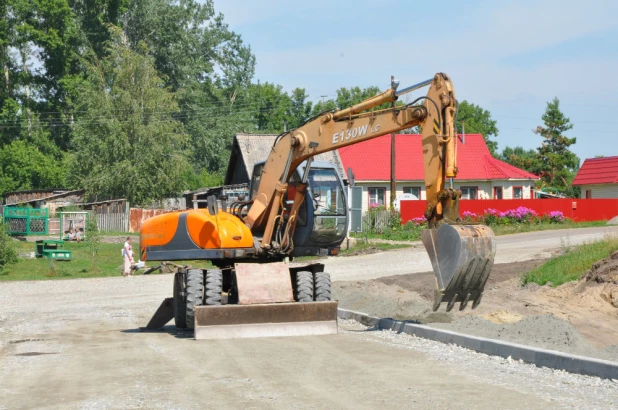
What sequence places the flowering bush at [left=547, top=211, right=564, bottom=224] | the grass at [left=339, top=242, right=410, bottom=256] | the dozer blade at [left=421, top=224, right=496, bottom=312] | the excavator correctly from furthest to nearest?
the flowering bush at [left=547, top=211, right=564, bottom=224]
the grass at [left=339, top=242, right=410, bottom=256]
the excavator
the dozer blade at [left=421, top=224, right=496, bottom=312]

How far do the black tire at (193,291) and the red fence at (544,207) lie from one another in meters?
31.8

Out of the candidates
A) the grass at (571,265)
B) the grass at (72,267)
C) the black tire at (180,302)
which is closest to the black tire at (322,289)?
the black tire at (180,302)

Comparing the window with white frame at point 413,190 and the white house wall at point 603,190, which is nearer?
the white house wall at point 603,190

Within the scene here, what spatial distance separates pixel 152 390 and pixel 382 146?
186 feet

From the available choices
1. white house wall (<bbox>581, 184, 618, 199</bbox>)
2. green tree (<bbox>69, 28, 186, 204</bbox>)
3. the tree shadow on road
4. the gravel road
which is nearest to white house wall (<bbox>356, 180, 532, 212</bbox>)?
white house wall (<bbox>581, 184, 618, 199</bbox>)

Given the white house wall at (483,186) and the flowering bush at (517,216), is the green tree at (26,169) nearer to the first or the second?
the white house wall at (483,186)

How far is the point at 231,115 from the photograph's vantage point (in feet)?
260

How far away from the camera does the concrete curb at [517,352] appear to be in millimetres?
10172

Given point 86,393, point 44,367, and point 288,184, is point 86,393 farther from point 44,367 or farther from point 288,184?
point 288,184

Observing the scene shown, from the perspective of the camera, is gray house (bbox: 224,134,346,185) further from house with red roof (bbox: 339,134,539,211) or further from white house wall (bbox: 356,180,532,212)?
white house wall (bbox: 356,180,532,212)

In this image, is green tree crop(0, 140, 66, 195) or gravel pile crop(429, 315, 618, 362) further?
green tree crop(0, 140, 66, 195)

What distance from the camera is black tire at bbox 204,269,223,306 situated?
15523mm

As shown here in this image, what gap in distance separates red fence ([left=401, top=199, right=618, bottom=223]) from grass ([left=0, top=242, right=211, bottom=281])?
16.2m

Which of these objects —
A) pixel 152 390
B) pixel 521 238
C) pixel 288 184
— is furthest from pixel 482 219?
pixel 152 390
